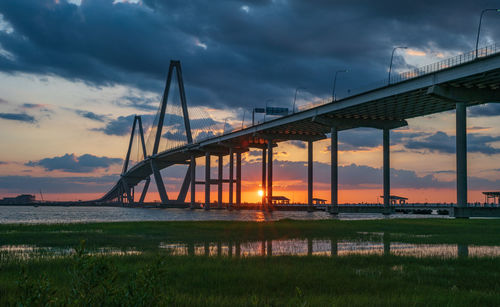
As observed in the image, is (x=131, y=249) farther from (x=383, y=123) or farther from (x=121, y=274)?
(x=383, y=123)

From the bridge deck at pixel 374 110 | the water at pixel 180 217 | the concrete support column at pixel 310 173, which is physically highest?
the bridge deck at pixel 374 110

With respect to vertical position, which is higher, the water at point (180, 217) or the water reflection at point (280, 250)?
the water reflection at point (280, 250)

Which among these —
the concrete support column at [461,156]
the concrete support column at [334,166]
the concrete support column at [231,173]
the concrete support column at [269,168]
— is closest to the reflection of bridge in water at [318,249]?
the concrete support column at [461,156]

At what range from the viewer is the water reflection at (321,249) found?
20.1 m

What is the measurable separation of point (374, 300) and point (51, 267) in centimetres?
1064

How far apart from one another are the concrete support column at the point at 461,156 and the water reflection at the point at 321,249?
37460 millimetres

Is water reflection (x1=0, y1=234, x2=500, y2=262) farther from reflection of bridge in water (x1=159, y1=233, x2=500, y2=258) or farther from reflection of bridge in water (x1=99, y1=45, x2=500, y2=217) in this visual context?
reflection of bridge in water (x1=99, y1=45, x2=500, y2=217)

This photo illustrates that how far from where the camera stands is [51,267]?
51.9 feet

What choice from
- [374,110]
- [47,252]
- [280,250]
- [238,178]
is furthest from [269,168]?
[47,252]

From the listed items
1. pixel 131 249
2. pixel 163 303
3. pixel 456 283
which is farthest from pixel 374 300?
pixel 131 249

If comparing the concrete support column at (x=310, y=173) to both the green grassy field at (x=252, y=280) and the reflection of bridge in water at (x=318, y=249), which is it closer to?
the reflection of bridge in water at (x=318, y=249)

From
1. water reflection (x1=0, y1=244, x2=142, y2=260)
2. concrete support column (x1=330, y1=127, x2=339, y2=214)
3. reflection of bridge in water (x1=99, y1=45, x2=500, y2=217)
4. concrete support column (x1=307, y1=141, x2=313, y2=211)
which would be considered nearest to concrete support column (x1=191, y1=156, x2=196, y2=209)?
reflection of bridge in water (x1=99, y1=45, x2=500, y2=217)

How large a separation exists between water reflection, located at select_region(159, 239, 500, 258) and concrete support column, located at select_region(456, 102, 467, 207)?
37460 mm

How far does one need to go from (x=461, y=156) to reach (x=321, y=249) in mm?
44576
